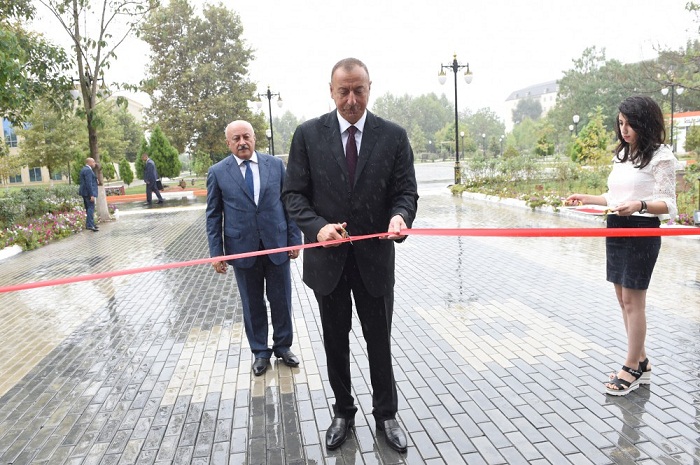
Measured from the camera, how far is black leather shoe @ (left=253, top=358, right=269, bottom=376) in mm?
4316

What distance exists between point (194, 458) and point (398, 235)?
1835mm

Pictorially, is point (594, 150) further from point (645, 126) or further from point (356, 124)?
point (356, 124)

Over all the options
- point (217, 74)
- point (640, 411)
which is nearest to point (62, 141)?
point (217, 74)

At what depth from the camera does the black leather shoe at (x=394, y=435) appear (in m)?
3.06

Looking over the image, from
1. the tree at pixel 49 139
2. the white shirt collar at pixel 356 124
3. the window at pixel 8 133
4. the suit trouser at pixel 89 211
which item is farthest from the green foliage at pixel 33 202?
the window at pixel 8 133

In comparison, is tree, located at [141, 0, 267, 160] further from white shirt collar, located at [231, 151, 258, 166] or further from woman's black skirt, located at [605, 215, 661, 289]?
woman's black skirt, located at [605, 215, 661, 289]

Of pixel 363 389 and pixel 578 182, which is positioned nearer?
pixel 363 389

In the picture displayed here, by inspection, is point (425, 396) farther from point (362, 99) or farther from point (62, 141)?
point (62, 141)

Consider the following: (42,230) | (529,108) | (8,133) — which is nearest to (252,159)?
(42,230)

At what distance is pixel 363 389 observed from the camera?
3947 millimetres

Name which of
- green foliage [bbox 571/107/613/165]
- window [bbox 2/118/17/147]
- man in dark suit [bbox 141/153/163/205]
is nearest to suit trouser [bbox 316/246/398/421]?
green foliage [bbox 571/107/613/165]

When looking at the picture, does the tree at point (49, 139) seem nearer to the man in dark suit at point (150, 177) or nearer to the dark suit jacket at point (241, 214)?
the man in dark suit at point (150, 177)

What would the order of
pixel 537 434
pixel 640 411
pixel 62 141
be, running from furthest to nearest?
pixel 62 141, pixel 640 411, pixel 537 434

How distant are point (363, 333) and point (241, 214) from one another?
1.63 meters
